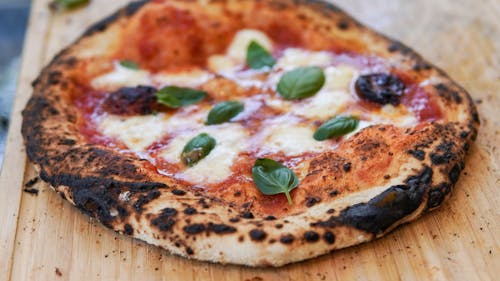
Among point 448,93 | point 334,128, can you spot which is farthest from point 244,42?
point 448,93

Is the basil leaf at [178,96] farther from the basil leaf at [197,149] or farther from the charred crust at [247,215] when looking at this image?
the charred crust at [247,215]

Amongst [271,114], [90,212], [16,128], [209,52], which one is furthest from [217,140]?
[16,128]

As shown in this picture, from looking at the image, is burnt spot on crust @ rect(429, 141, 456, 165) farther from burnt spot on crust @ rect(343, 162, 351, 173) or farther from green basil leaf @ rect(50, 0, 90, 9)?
green basil leaf @ rect(50, 0, 90, 9)

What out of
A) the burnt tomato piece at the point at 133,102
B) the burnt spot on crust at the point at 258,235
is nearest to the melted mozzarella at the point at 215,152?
the burnt tomato piece at the point at 133,102

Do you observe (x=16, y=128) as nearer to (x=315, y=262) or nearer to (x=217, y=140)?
(x=217, y=140)

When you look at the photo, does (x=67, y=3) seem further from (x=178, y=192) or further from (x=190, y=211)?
(x=190, y=211)

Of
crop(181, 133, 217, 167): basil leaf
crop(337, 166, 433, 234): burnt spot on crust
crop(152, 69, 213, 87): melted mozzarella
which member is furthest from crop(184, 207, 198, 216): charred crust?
crop(152, 69, 213, 87): melted mozzarella
